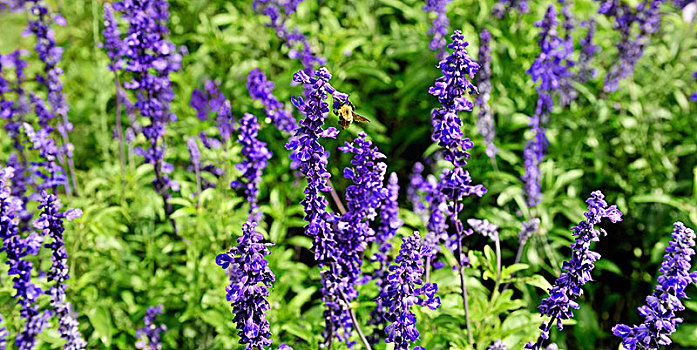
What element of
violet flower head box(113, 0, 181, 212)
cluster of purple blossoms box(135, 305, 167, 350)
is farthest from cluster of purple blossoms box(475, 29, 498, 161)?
cluster of purple blossoms box(135, 305, 167, 350)

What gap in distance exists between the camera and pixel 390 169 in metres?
6.17

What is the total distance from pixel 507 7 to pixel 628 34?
1228 mm

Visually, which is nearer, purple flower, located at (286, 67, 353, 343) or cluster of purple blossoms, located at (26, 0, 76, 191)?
purple flower, located at (286, 67, 353, 343)

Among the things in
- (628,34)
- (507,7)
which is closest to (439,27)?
(507,7)

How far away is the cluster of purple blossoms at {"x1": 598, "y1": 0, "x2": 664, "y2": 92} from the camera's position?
5602 mm

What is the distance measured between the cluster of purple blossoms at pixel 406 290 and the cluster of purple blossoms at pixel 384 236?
0.58 meters

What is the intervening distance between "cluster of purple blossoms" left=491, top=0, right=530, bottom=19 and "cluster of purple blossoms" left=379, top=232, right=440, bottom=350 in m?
3.68

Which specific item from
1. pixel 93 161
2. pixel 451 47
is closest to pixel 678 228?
pixel 451 47

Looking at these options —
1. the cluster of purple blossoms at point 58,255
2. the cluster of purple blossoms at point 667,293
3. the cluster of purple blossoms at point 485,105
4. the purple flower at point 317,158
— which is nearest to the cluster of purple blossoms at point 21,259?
the cluster of purple blossoms at point 58,255

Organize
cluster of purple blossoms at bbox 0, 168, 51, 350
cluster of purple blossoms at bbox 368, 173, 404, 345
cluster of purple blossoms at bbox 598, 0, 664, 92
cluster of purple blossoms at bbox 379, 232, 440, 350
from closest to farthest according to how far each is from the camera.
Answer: cluster of purple blossoms at bbox 379, 232, 440, 350 → cluster of purple blossoms at bbox 0, 168, 51, 350 → cluster of purple blossoms at bbox 368, 173, 404, 345 → cluster of purple blossoms at bbox 598, 0, 664, 92

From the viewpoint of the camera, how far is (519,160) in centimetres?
558

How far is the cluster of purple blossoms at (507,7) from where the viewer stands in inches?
227

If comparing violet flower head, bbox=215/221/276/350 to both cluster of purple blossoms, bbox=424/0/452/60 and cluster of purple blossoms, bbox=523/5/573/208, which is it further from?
cluster of purple blossoms, bbox=424/0/452/60

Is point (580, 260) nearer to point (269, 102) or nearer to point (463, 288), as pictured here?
point (463, 288)
